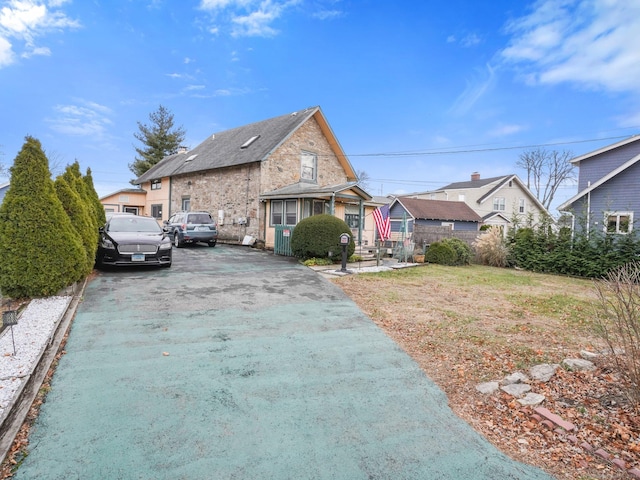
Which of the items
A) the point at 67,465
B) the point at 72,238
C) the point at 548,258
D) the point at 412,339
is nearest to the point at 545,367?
the point at 412,339

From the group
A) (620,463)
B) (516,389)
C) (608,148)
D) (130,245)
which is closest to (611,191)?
(608,148)

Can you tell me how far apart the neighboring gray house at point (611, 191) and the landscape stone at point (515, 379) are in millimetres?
11597

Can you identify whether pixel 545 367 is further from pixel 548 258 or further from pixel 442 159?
pixel 442 159

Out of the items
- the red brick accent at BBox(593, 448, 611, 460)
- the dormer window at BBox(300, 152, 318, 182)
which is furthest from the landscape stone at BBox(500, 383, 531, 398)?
the dormer window at BBox(300, 152, 318, 182)

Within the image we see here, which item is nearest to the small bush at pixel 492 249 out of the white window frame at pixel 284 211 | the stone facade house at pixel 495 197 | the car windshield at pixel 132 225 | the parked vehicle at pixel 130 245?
the white window frame at pixel 284 211

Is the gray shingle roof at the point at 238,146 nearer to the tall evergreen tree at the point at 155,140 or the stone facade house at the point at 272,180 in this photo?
the stone facade house at the point at 272,180

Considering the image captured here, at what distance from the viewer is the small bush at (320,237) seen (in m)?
12.1

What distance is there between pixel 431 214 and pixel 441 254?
47.1 feet

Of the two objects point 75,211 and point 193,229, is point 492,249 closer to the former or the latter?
point 193,229

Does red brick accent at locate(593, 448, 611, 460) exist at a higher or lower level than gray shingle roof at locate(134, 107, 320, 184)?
lower

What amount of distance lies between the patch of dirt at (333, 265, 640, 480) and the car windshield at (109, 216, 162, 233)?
6.19 m

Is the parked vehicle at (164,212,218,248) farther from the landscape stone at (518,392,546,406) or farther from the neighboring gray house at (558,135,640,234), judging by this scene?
the neighboring gray house at (558,135,640,234)

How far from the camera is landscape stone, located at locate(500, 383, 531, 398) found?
3475 mm

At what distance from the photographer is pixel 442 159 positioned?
67.4 feet
